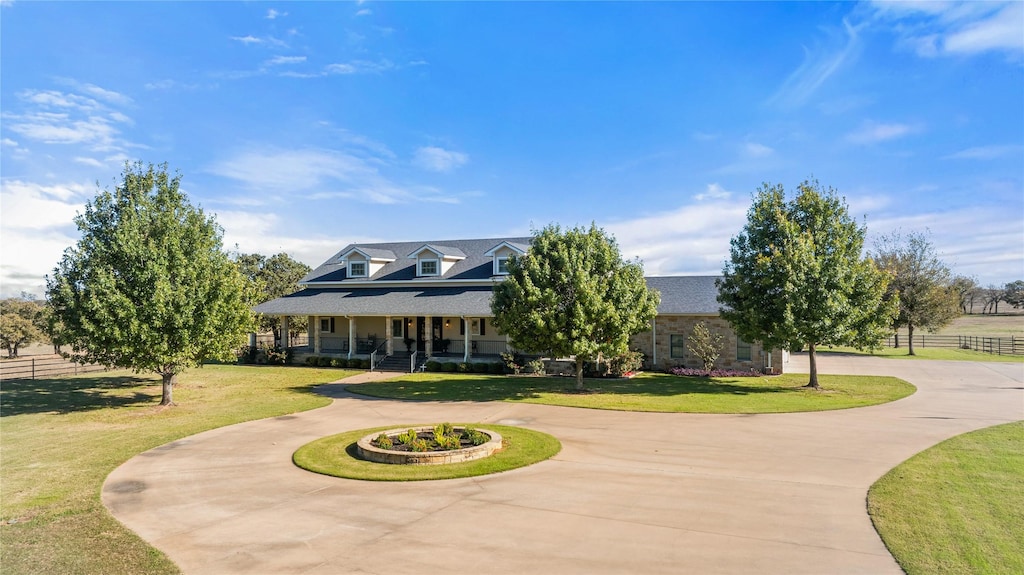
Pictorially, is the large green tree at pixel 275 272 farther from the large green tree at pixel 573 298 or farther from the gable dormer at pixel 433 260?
the large green tree at pixel 573 298

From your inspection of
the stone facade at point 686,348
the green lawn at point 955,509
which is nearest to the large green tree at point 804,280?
the stone facade at point 686,348

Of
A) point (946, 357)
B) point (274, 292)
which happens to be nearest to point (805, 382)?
point (946, 357)

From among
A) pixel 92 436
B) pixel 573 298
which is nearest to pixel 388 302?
pixel 573 298

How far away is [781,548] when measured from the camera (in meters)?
8.59

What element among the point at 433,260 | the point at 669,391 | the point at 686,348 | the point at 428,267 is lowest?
the point at 669,391

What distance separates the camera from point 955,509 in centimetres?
1007

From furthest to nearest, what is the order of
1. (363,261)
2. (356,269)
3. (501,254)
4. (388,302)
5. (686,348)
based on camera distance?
(356,269) < (363,261) < (501,254) < (388,302) < (686,348)

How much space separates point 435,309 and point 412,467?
20.2 meters

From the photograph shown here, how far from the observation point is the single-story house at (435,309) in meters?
32.2

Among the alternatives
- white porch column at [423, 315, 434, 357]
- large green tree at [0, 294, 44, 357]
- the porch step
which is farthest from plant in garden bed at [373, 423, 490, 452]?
large green tree at [0, 294, 44, 357]

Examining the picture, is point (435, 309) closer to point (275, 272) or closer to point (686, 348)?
point (686, 348)

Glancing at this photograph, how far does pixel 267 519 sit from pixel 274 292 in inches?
1692

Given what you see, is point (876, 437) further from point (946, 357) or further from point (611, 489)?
point (946, 357)

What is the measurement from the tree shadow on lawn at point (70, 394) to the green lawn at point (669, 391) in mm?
9254
